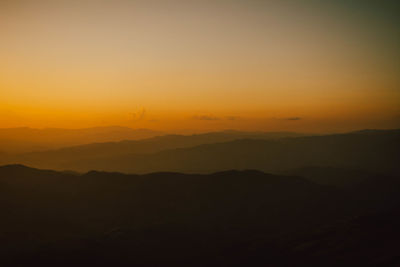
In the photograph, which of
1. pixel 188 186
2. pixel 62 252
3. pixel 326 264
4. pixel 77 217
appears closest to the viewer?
pixel 326 264

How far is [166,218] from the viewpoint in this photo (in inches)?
5349

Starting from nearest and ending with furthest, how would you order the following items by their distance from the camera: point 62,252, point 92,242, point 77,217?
1. point 62,252
2. point 92,242
3. point 77,217

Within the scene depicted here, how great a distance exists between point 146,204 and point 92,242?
54.5 meters

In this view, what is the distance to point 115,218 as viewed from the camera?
445 ft

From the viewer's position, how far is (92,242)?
96438mm

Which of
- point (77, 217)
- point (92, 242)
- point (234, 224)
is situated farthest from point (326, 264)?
point (77, 217)

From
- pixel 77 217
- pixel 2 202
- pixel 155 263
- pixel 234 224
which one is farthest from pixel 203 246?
pixel 2 202

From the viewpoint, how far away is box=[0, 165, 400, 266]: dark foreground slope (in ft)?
299

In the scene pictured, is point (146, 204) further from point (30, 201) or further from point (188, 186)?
point (30, 201)

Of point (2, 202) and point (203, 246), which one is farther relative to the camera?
point (2, 202)

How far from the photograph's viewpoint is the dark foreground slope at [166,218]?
91250 mm

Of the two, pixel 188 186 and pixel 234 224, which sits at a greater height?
pixel 188 186

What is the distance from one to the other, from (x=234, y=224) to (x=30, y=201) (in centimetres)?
9105

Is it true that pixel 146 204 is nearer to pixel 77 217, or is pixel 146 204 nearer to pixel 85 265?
pixel 77 217
